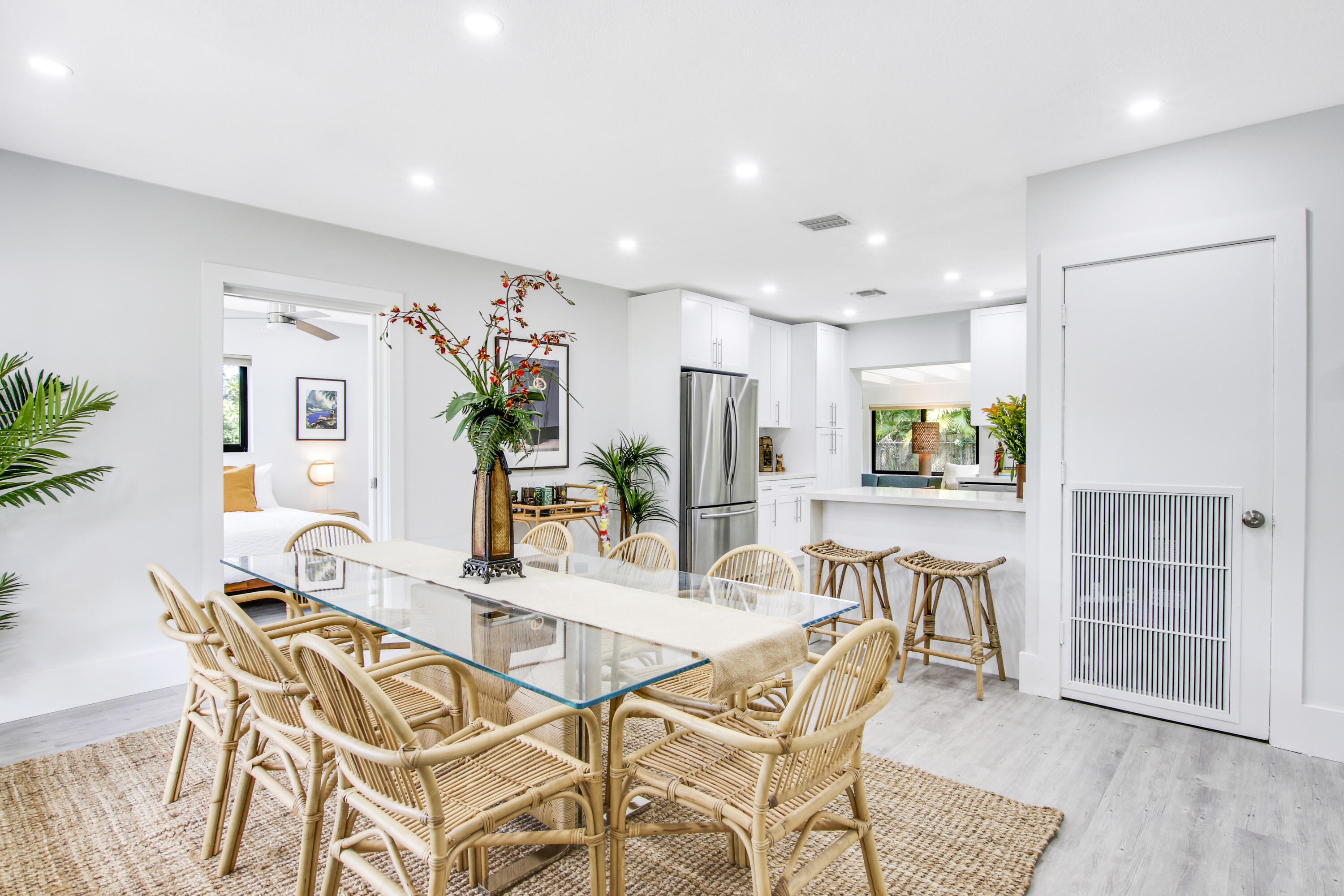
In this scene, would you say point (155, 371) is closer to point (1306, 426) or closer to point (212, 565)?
point (212, 565)

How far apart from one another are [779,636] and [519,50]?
193cm

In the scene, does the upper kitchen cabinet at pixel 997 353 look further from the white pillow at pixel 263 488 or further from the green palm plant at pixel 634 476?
the white pillow at pixel 263 488

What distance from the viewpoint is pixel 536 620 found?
74.5 inches

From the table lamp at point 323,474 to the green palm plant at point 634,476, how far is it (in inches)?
111

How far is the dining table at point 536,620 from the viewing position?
4.92 feet

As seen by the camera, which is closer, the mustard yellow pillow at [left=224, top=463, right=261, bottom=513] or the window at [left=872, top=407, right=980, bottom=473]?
the mustard yellow pillow at [left=224, top=463, right=261, bottom=513]

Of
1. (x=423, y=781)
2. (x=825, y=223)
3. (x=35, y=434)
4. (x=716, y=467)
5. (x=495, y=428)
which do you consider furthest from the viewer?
(x=716, y=467)

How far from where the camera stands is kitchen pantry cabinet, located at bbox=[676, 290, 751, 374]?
217 inches

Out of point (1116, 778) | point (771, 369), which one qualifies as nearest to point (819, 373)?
point (771, 369)

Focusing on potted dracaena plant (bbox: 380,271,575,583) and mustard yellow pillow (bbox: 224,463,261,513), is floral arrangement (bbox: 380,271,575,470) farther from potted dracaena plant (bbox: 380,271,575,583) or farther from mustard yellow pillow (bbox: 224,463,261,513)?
mustard yellow pillow (bbox: 224,463,261,513)

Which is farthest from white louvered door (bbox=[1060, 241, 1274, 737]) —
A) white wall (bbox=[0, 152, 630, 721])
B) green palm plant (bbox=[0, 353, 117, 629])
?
green palm plant (bbox=[0, 353, 117, 629])

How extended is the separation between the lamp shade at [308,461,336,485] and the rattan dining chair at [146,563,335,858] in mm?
4652

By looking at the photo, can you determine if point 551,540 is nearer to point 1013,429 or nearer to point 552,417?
point 552,417

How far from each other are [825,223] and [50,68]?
3287 mm
